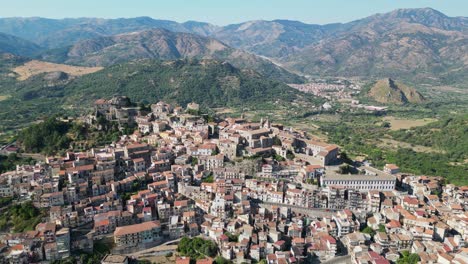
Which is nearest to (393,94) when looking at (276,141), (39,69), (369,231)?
(276,141)

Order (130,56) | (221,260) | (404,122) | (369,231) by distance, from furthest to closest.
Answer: (130,56) → (404,122) → (369,231) → (221,260)

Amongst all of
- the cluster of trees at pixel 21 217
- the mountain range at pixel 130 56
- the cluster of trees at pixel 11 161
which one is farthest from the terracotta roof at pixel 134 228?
the mountain range at pixel 130 56

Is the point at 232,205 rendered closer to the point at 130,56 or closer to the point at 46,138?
the point at 46,138

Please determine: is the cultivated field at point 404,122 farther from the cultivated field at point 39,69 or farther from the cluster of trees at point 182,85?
the cultivated field at point 39,69

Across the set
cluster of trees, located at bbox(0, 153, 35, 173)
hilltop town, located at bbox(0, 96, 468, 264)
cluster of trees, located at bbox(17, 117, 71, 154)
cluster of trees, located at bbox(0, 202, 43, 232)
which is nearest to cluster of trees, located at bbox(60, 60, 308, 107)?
cluster of trees, located at bbox(17, 117, 71, 154)

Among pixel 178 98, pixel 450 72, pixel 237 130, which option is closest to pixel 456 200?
pixel 237 130

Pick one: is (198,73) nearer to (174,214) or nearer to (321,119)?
(321,119)

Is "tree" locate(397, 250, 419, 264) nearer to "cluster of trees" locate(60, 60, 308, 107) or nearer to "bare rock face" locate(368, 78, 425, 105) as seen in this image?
"cluster of trees" locate(60, 60, 308, 107)

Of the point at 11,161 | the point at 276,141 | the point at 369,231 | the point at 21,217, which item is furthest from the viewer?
the point at 276,141
